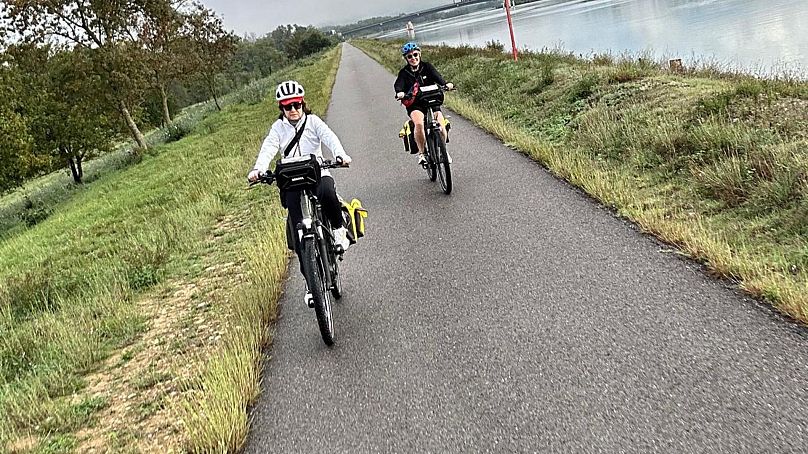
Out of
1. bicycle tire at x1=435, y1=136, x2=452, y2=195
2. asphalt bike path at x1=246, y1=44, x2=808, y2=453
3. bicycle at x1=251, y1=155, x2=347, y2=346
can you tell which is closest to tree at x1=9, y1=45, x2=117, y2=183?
bicycle tire at x1=435, y1=136, x2=452, y2=195

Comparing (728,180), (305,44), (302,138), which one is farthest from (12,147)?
(305,44)

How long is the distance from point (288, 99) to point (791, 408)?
3895mm

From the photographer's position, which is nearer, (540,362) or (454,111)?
(540,362)

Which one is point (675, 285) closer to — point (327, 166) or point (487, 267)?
point (487, 267)

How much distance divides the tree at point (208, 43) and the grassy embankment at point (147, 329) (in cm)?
2436

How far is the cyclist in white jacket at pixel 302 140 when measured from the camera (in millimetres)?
5062

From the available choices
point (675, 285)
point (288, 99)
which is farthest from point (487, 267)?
point (288, 99)

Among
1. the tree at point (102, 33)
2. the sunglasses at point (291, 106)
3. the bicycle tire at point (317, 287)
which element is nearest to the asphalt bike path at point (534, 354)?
the bicycle tire at point (317, 287)

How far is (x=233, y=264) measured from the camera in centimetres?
725

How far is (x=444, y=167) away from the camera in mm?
8000

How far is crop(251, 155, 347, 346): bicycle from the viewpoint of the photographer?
4.50 metres

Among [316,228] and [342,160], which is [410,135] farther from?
[316,228]

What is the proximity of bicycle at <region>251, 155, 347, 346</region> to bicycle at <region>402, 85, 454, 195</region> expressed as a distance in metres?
3.22

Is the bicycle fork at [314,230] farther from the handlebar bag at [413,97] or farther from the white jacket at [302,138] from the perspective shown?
the handlebar bag at [413,97]
